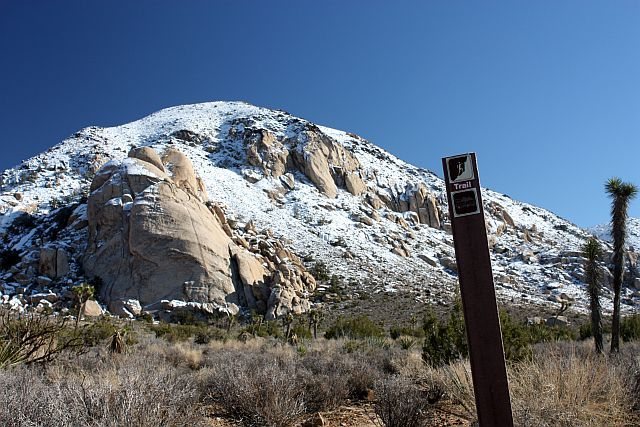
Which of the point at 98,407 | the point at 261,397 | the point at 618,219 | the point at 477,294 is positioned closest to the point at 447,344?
the point at 261,397

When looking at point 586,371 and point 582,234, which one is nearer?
point 586,371

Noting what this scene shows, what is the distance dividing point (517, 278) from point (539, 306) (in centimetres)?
1481

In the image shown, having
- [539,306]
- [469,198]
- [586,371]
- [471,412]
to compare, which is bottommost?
[539,306]

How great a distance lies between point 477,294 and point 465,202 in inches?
30.2

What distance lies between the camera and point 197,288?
42.9m

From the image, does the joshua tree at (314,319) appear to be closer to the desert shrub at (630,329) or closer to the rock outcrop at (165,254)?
the rock outcrop at (165,254)

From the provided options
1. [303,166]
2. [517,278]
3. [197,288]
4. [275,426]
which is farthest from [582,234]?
[275,426]

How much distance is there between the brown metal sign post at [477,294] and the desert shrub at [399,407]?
2.13 metres

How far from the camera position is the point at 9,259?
48094mm

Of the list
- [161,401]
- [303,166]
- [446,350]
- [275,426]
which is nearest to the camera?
[161,401]

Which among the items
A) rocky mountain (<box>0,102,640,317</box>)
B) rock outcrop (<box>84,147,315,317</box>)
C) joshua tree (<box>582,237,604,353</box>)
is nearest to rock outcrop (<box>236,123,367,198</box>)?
→ rocky mountain (<box>0,102,640,317</box>)

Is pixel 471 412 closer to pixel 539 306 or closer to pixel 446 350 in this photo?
pixel 446 350

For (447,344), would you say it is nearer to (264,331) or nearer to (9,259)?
(264,331)

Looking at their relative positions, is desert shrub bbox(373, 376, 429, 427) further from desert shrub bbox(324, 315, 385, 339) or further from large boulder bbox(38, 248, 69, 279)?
large boulder bbox(38, 248, 69, 279)
